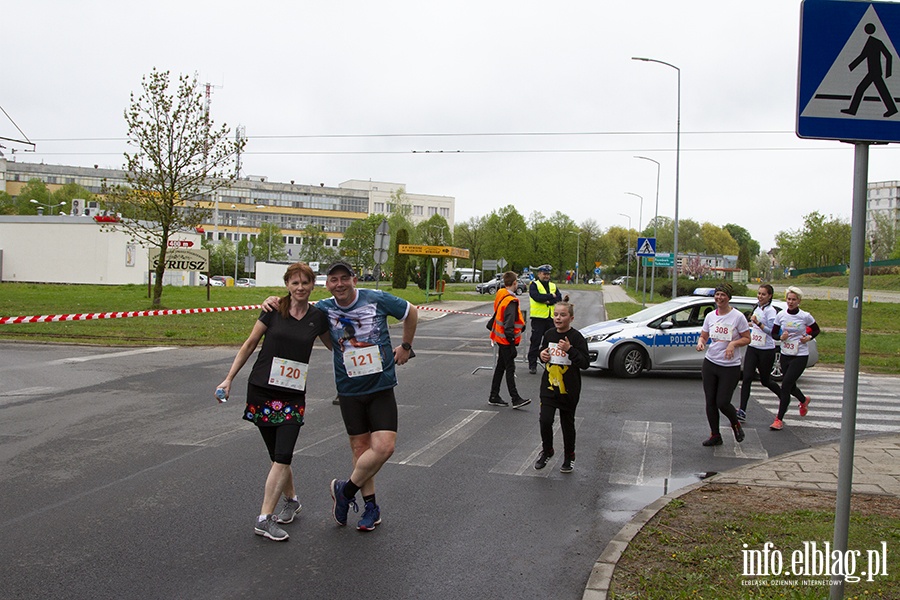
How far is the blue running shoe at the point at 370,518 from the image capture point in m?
5.82

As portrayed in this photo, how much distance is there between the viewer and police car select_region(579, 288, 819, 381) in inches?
599

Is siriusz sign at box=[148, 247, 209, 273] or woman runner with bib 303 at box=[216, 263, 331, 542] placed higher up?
siriusz sign at box=[148, 247, 209, 273]

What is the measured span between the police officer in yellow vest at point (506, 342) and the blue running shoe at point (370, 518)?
230 inches

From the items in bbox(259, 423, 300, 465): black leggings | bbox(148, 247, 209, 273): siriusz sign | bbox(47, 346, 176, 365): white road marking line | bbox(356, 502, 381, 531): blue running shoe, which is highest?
bbox(148, 247, 209, 273): siriusz sign

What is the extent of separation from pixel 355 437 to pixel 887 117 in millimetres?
3840

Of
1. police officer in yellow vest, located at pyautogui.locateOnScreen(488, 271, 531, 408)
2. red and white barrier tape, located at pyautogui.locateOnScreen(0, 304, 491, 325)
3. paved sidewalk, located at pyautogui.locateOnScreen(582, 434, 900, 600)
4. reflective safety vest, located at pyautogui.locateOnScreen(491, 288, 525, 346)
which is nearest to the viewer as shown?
paved sidewalk, located at pyautogui.locateOnScreen(582, 434, 900, 600)

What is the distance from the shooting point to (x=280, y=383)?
5555 mm

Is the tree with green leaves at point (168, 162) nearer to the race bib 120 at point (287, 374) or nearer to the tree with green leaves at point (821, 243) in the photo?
the race bib 120 at point (287, 374)

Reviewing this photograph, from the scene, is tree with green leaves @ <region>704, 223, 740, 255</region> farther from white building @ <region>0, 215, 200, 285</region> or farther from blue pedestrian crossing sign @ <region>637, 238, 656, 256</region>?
blue pedestrian crossing sign @ <region>637, 238, 656, 256</region>

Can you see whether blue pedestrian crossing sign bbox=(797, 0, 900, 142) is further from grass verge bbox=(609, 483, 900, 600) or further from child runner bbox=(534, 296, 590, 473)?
child runner bbox=(534, 296, 590, 473)

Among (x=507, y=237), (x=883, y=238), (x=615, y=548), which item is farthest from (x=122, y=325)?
(x=883, y=238)

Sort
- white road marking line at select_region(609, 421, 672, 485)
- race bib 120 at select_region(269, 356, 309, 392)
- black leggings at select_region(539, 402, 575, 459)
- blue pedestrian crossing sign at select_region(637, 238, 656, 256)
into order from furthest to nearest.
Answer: blue pedestrian crossing sign at select_region(637, 238, 656, 256) → black leggings at select_region(539, 402, 575, 459) → white road marking line at select_region(609, 421, 672, 485) → race bib 120 at select_region(269, 356, 309, 392)

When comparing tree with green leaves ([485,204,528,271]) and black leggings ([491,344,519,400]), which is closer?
black leggings ([491,344,519,400])

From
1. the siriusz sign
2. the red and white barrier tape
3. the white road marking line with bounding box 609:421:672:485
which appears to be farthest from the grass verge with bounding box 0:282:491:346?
the white road marking line with bounding box 609:421:672:485
